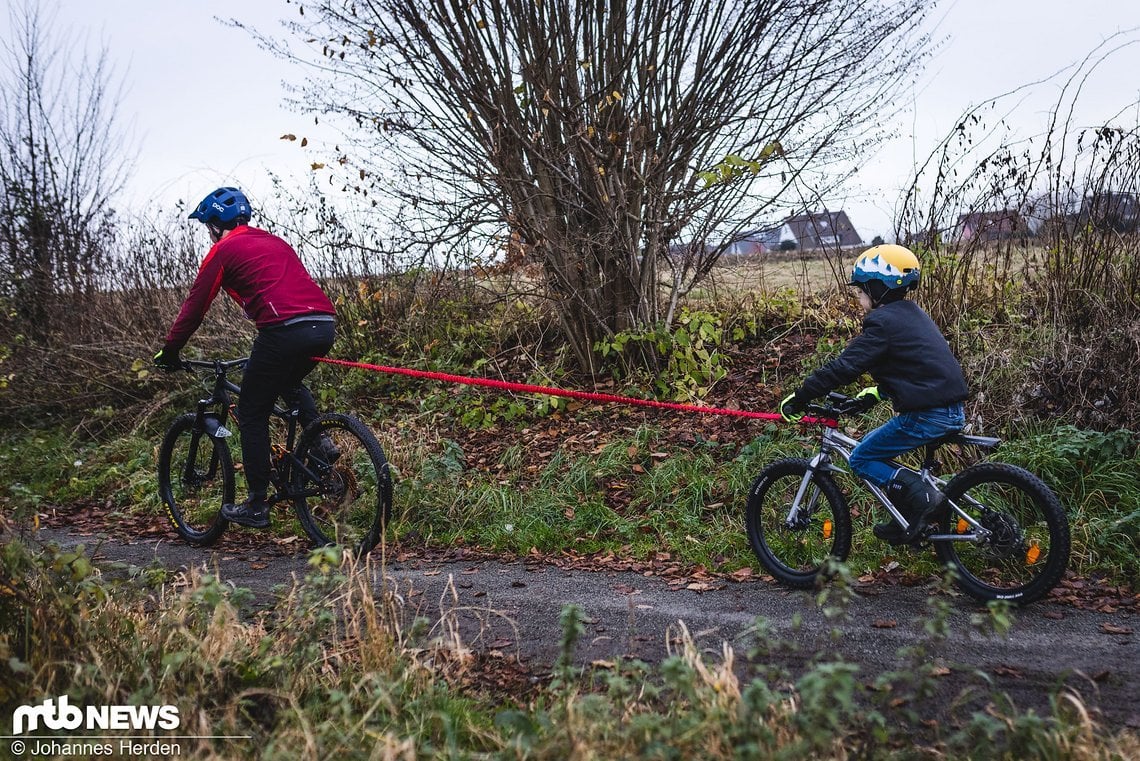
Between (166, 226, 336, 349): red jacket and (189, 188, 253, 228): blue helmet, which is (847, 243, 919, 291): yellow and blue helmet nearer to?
(166, 226, 336, 349): red jacket

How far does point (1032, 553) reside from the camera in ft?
15.1

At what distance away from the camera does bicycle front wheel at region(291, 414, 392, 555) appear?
5.86 metres

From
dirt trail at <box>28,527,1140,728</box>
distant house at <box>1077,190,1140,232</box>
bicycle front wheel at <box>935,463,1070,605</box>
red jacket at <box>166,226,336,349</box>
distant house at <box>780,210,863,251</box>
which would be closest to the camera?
dirt trail at <box>28,527,1140,728</box>

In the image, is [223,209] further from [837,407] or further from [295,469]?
[837,407]

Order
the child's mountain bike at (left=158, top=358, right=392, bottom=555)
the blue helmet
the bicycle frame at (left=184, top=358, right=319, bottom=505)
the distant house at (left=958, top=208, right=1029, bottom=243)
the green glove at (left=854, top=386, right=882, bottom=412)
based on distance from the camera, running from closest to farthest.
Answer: the green glove at (left=854, top=386, right=882, bottom=412), the blue helmet, the child's mountain bike at (left=158, top=358, right=392, bottom=555), the bicycle frame at (left=184, top=358, right=319, bottom=505), the distant house at (left=958, top=208, right=1029, bottom=243)

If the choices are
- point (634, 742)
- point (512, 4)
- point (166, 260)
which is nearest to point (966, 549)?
point (634, 742)

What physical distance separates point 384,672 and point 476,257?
6219mm

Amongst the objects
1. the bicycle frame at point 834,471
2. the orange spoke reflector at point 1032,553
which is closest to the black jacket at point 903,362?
the bicycle frame at point 834,471

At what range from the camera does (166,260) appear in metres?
11.4

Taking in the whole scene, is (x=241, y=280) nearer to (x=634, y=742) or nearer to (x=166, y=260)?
(x=634, y=742)

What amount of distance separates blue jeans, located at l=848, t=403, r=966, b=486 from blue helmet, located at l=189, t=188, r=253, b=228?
13.9ft

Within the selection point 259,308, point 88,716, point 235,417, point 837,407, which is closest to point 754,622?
point 837,407

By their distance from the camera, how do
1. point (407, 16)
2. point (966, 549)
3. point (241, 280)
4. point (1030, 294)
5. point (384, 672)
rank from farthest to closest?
point (407, 16)
point (1030, 294)
point (241, 280)
point (966, 549)
point (384, 672)

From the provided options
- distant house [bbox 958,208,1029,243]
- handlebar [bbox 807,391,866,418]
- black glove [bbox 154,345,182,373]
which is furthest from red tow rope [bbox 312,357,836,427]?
distant house [bbox 958,208,1029,243]
